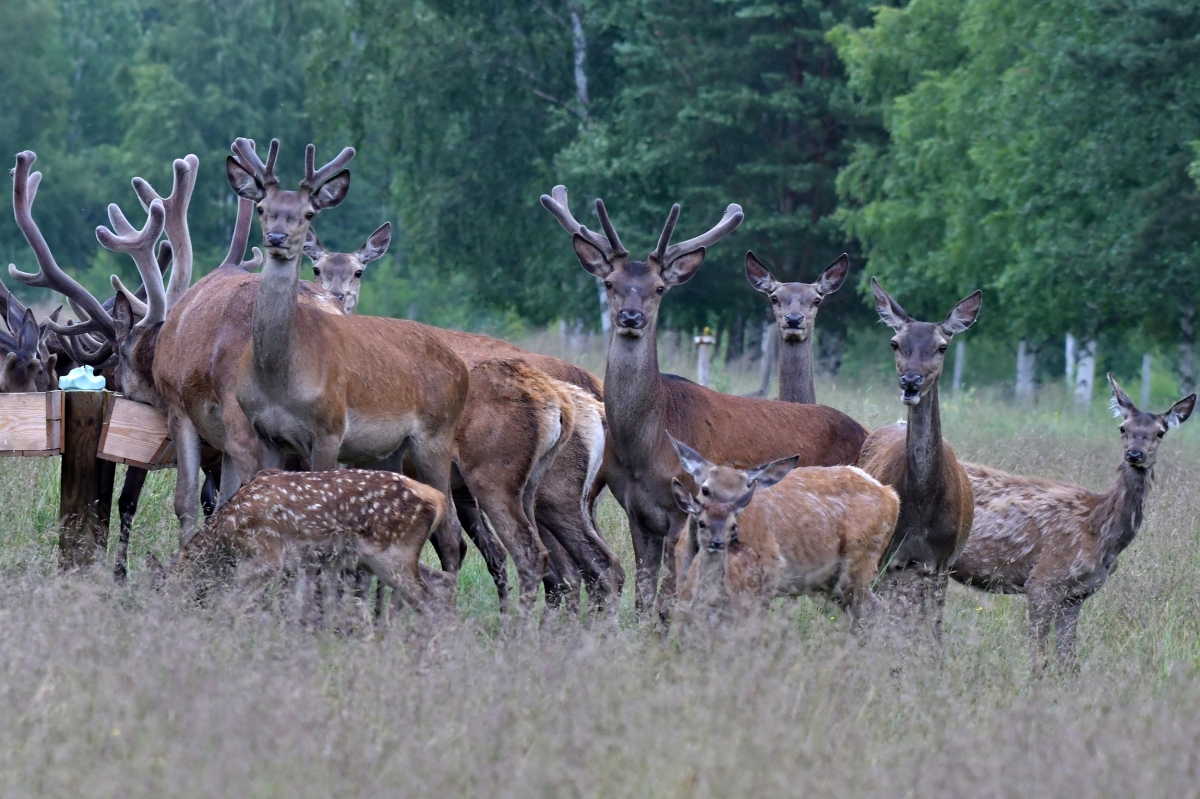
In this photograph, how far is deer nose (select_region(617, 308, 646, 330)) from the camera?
24.3 feet

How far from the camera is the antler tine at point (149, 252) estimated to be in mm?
7680

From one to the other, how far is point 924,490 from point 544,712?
3.11 meters

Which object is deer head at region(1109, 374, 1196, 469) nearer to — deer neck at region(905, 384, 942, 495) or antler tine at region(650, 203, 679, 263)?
deer neck at region(905, 384, 942, 495)

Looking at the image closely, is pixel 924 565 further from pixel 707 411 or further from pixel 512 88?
pixel 512 88

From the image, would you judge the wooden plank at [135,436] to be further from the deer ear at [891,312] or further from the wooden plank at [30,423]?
the deer ear at [891,312]

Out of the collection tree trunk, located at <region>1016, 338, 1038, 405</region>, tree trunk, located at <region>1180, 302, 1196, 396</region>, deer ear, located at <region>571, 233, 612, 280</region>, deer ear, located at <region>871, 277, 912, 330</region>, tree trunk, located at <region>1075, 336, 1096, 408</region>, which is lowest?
tree trunk, located at <region>1016, 338, 1038, 405</region>

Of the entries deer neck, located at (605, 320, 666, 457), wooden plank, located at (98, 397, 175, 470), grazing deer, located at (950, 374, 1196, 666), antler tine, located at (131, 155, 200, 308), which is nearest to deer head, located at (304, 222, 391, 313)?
antler tine, located at (131, 155, 200, 308)

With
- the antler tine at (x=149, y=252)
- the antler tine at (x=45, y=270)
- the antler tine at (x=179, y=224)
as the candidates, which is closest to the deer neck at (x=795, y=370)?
the antler tine at (x=179, y=224)

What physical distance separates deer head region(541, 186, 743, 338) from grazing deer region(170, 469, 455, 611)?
5.41ft

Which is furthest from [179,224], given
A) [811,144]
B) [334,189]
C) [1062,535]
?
[811,144]

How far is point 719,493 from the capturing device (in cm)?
623

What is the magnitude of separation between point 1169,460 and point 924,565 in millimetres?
6822

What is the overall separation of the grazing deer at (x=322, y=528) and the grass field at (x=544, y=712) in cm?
33

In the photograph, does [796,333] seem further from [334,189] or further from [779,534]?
[334,189]
